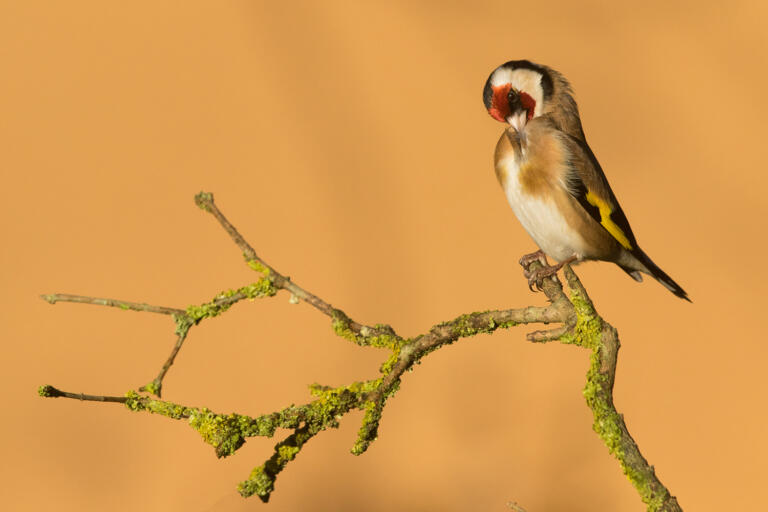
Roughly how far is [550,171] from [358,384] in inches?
19.4

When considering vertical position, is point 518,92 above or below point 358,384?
above

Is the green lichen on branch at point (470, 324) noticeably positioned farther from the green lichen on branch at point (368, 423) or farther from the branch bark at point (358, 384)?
the green lichen on branch at point (368, 423)

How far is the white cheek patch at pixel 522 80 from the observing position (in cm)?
131

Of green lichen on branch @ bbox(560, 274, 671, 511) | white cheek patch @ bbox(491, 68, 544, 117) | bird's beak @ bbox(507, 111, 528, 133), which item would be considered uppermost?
white cheek patch @ bbox(491, 68, 544, 117)

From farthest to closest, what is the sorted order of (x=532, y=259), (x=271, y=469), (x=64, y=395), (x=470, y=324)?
1. (x=532, y=259)
2. (x=470, y=324)
3. (x=271, y=469)
4. (x=64, y=395)

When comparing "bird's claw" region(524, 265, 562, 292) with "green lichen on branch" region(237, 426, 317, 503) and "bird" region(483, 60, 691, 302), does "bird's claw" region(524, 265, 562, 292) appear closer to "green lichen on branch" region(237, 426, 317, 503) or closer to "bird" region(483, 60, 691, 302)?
"bird" region(483, 60, 691, 302)

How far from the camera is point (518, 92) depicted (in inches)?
52.3

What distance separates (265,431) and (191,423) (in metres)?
0.09

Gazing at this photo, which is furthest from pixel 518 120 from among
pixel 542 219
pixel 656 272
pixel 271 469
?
pixel 271 469

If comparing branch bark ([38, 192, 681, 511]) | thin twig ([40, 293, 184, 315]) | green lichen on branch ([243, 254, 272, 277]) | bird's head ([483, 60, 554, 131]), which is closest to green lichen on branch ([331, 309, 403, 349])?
branch bark ([38, 192, 681, 511])

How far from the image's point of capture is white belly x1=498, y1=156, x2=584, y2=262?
4.36ft

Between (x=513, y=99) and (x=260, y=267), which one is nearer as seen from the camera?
(x=260, y=267)

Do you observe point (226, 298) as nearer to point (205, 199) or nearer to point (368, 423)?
point (205, 199)

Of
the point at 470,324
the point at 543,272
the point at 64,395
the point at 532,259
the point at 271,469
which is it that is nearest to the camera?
the point at 64,395
